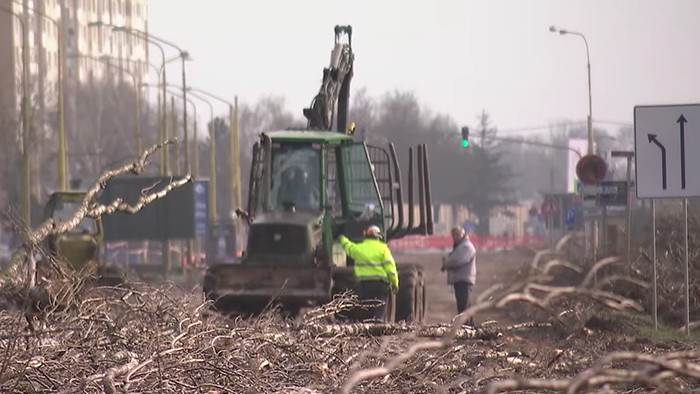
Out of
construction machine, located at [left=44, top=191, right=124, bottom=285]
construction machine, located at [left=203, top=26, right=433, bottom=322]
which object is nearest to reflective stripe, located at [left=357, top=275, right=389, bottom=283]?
construction machine, located at [left=203, top=26, right=433, bottom=322]

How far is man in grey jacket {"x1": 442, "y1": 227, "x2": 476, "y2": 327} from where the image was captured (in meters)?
25.0

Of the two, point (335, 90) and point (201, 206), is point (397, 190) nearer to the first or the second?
point (335, 90)

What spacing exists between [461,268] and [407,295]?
1402 mm

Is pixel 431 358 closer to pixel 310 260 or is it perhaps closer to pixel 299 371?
pixel 299 371

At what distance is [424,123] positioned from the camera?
148 meters

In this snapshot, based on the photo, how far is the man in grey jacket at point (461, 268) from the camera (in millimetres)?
24969

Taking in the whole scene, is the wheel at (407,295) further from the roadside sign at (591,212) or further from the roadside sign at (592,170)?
the roadside sign at (591,212)

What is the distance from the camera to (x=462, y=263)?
24953mm

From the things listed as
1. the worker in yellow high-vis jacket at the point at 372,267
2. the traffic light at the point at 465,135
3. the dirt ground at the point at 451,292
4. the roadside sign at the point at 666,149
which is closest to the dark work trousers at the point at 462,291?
the dirt ground at the point at 451,292

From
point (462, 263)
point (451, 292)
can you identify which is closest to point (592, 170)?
point (451, 292)

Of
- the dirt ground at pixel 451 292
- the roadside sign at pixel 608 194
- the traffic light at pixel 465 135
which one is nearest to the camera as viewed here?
the dirt ground at pixel 451 292

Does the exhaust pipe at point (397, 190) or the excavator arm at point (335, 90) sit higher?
the excavator arm at point (335, 90)

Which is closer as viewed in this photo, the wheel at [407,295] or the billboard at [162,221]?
the wheel at [407,295]

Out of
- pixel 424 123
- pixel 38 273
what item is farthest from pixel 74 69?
pixel 38 273
